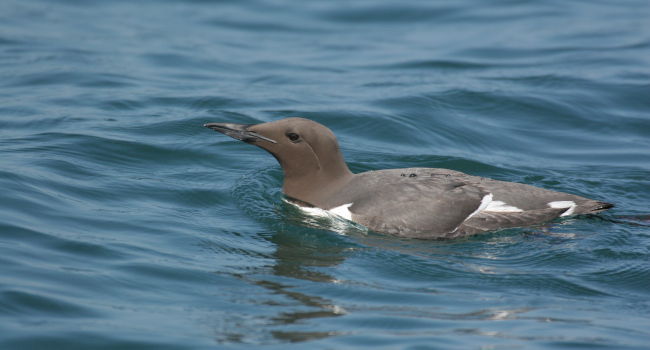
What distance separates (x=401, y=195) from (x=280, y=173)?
1.99 meters

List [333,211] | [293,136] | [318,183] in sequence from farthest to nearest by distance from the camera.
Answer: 1. [318,183]
2. [293,136]
3. [333,211]

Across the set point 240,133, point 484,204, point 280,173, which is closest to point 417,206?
point 484,204

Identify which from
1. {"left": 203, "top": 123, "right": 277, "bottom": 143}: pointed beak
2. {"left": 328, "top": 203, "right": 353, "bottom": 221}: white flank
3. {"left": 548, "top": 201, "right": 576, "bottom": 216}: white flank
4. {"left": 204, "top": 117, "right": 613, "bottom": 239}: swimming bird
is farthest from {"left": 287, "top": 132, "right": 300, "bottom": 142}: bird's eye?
{"left": 548, "top": 201, "right": 576, "bottom": 216}: white flank

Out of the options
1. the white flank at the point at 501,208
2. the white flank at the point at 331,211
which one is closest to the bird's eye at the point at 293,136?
the white flank at the point at 331,211

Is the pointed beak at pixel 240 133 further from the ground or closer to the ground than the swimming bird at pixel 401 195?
further from the ground

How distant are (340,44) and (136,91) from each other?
13.9 ft

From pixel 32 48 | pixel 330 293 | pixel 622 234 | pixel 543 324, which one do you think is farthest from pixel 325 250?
pixel 32 48

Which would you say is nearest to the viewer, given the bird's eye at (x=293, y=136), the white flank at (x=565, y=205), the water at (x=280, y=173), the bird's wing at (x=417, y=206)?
the water at (x=280, y=173)

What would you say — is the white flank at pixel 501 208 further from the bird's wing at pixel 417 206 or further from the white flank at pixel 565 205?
the white flank at pixel 565 205

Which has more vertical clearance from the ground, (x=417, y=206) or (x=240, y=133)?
(x=240, y=133)

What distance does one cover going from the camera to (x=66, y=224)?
6.88 meters

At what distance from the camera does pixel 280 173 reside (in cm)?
881

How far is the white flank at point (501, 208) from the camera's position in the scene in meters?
7.12

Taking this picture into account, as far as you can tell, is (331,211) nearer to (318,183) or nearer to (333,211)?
(333,211)
